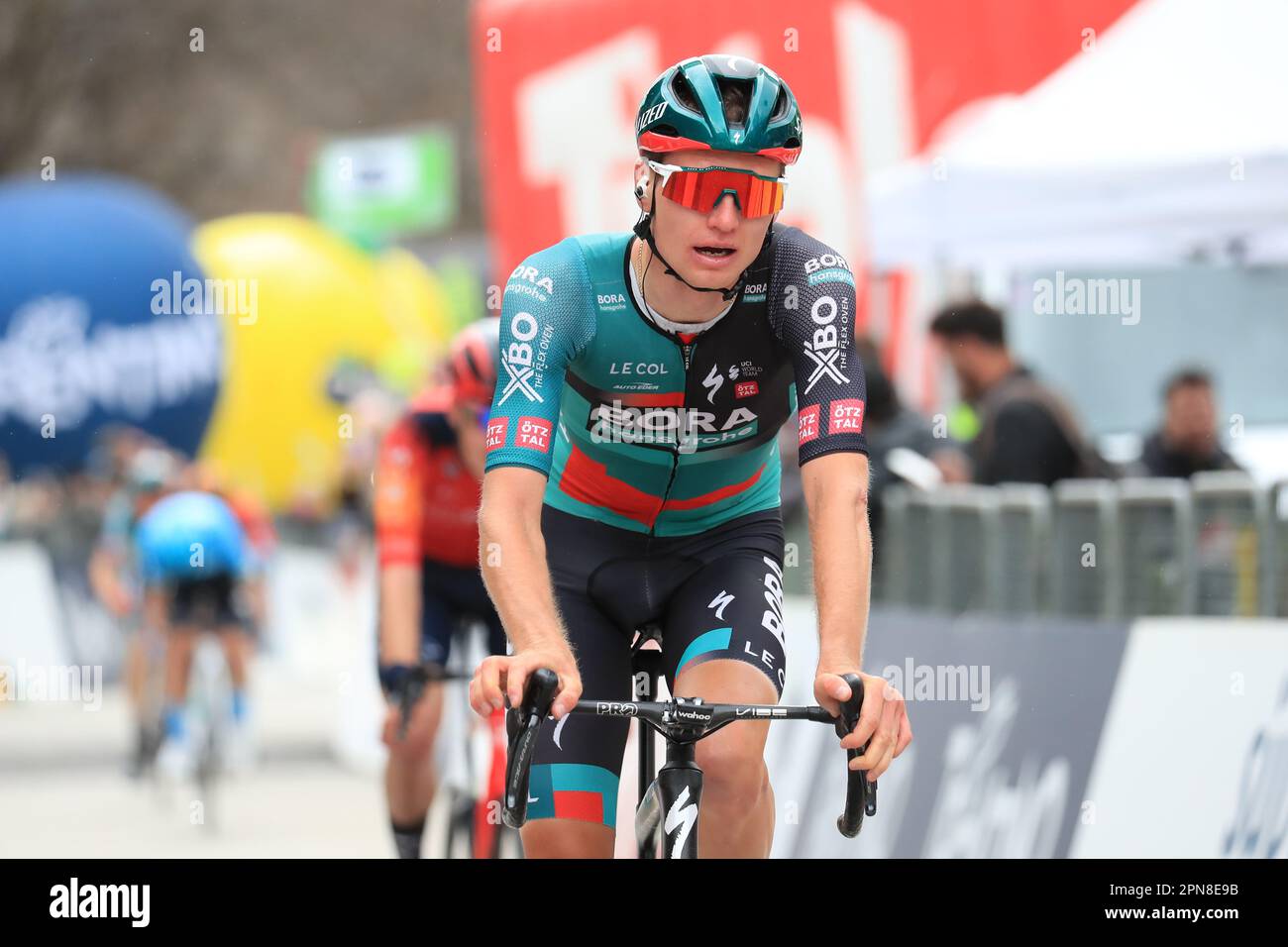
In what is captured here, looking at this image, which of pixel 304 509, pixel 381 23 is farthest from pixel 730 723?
pixel 381 23

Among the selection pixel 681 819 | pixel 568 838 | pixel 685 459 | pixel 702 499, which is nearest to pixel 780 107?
pixel 685 459

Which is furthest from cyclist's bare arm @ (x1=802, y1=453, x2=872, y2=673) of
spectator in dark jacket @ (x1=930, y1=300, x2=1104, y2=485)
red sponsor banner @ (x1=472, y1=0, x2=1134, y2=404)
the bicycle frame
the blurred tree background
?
the blurred tree background

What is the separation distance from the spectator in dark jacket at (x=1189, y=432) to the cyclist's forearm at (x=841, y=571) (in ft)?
16.1

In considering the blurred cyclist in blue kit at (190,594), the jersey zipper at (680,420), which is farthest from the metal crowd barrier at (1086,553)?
the blurred cyclist in blue kit at (190,594)

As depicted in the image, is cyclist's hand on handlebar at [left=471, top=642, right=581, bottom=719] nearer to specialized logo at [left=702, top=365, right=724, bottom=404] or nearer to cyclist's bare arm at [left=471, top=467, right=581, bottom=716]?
cyclist's bare arm at [left=471, top=467, right=581, bottom=716]

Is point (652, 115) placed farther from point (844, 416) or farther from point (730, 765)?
point (730, 765)

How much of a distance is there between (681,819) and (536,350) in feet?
3.06

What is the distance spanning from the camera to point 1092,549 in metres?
7.74

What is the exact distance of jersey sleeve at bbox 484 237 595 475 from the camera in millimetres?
4156

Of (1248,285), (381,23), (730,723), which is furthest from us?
(381,23)

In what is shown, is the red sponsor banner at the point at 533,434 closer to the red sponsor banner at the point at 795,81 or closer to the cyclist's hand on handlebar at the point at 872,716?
the cyclist's hand on handlebar at the point at 872,716

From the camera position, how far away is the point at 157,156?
34906 millimetres

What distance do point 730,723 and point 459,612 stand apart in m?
3.87
